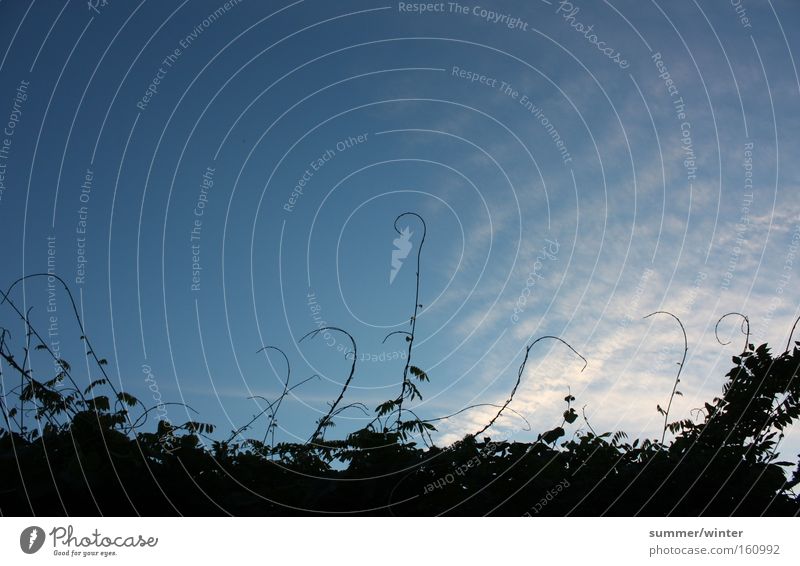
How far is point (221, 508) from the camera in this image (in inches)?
101

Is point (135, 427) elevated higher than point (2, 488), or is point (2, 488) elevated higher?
point (135, 427)

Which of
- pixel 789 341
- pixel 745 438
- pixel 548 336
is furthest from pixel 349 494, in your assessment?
pixel 789 341

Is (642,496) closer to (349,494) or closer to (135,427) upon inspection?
(349,494)

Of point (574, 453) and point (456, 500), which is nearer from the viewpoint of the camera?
point (456, 500)

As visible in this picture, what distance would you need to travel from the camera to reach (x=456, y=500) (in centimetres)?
267

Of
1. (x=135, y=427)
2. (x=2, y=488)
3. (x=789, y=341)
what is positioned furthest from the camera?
(x=789, y=341)
